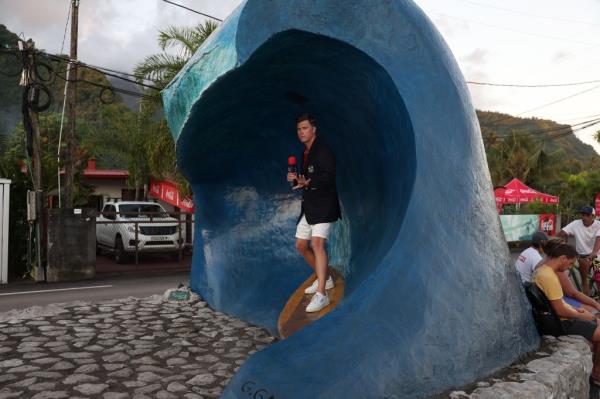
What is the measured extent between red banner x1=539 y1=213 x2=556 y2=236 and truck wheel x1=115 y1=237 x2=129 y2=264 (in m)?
17.4

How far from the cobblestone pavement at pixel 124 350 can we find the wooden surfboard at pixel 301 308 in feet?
1.24

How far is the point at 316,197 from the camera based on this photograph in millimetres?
4469

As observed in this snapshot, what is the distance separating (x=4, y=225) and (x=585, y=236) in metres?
11.4

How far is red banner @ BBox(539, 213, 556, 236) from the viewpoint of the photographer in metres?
23.3

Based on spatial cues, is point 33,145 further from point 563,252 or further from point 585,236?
point 563,252

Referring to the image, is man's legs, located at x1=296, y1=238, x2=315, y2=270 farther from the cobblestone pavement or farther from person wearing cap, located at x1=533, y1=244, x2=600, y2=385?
person wearing cap, located at x1=533, y1=244, x2=600, y2=385

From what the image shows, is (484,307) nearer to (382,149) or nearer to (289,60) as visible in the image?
(382,149)

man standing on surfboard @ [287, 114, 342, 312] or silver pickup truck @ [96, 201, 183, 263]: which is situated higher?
man standing on surfboard @ [287, 114, 342, 312]

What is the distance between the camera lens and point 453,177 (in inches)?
141

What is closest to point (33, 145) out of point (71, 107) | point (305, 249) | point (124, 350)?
point (71, 107)

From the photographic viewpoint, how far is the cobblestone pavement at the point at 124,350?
12.6 ft

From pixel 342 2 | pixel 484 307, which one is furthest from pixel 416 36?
pixel 484 307

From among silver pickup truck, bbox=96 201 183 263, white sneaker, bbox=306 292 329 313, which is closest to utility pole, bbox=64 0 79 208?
silver pickup truck, bbox=96 201 183 263

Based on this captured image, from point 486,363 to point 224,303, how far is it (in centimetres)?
352
